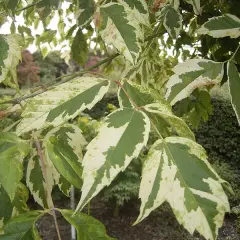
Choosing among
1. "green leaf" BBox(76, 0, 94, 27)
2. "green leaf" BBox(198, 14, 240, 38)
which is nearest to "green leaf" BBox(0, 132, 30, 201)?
"green leaf" BBox(76, 0, 94, 27)

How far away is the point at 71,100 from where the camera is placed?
0.56m

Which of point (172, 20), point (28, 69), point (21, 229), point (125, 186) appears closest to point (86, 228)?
point (21, 229)

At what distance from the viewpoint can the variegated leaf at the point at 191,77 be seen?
659 millimetres

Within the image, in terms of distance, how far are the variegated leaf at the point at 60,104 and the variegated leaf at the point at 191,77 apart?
0.15 meters

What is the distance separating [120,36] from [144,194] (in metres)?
0.32

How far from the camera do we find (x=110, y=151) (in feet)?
1.52

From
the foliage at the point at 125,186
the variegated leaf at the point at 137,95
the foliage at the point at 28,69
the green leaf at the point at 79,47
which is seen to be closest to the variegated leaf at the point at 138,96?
the variegated leaf at the point at 137,95

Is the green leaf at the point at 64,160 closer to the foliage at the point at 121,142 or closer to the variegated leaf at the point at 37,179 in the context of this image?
the foliage at the point at 121,142

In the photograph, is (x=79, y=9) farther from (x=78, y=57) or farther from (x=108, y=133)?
(x=78, y=57)

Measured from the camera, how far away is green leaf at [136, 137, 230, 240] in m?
0.43

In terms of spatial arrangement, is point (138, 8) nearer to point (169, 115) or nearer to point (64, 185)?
point (169, 115)

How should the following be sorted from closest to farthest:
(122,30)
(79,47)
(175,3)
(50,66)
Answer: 1. (122,30)
2. (175,3)
3. (79,47)
4. (50,66)

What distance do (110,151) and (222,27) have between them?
0.45 meters

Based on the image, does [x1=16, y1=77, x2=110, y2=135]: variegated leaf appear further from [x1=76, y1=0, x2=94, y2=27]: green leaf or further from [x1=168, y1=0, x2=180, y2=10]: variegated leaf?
[x1=168, y1=0, x2=180, y2=10]: variegated leaf
